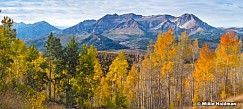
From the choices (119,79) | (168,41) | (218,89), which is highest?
(168,41)

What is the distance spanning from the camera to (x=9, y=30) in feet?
112

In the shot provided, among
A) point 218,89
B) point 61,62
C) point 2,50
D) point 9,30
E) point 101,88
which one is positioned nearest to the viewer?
point 2,50

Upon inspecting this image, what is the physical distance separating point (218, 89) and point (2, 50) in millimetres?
55096

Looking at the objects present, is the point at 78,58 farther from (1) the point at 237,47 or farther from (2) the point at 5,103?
(1) the point at 237,47

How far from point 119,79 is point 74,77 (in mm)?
13573

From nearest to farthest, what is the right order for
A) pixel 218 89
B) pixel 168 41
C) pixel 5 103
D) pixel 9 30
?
pixel 5 103 < pixel 9 30 < pixel 168 41 < pixel 218 89

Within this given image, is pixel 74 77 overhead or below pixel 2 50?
below

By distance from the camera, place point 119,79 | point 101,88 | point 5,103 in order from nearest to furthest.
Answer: point 5,103 → point 119,79 → point 101,88

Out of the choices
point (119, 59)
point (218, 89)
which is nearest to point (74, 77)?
point (119, 59)

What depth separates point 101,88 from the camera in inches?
2431

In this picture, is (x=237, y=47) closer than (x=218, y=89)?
Yes

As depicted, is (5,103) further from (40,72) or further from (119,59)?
(119,59)

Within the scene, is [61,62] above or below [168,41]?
below

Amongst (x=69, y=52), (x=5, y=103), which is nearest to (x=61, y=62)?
(x=69, y=52)
